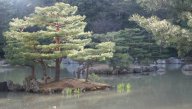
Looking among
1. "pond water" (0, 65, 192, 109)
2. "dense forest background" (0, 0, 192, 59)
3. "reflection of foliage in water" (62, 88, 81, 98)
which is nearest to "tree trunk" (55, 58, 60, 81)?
"reflection of foliage in water" (62, 88, 81, 98)

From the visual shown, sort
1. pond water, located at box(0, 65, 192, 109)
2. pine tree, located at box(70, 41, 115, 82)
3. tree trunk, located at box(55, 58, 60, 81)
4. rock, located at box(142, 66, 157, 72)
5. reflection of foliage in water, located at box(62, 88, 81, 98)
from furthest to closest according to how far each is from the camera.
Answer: rock, located at box(142, 66, 157, 72)
tree trunk, located at box(55, 58, 60, 81)
pine tree, located at box(70, 41, 115, 82)
reflection of foliage in water, located at box(62, 88, 81, 98)
pond water, located at box(0, 65, 192, 109)

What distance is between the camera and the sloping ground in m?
19.6

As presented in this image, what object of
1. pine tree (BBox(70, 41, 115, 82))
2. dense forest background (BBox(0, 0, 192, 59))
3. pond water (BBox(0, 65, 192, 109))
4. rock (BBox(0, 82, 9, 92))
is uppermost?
dense forest background (BBox(0, 0, 192, 59))

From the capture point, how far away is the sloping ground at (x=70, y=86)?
1959 cm

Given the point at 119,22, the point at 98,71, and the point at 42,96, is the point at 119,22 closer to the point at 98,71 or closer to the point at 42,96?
the point at 98,71

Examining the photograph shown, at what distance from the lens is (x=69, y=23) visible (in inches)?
827

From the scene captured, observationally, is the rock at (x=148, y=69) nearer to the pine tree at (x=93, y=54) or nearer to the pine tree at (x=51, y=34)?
the pine tree at (x=93, y=54)

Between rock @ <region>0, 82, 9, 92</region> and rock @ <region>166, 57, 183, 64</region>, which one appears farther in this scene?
rock @ <region>166, 57, 183, 64</region>

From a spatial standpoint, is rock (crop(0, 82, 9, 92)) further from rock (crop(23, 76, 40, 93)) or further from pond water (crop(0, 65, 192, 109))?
rock (crop(23, 76, 40, 93))

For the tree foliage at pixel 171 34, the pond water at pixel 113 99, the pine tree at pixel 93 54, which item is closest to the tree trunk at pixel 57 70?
the pine tree at pixel 93 54

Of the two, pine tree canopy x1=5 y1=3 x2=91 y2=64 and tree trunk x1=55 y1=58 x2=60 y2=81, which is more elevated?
pine tree canopy x1=5 y1=3 x2=91 y2=64

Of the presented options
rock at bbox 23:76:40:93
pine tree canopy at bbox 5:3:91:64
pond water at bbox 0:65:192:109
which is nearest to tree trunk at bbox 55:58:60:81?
pine tree canopy at bbox 5:3:91:64

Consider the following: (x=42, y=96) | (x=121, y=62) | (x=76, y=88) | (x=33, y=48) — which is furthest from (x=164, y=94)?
(x=121, y=62)

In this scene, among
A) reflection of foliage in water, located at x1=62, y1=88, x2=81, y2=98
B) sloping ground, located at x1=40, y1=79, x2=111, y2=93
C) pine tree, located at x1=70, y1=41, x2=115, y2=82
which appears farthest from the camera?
pine tree, located at x1=70, y1=41, x2=115, y2=82
